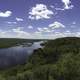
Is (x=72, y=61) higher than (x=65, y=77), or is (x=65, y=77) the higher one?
(x=72, y=61)

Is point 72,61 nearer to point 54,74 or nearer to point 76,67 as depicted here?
point 76,67

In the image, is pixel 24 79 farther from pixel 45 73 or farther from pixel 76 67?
pixel 76 67

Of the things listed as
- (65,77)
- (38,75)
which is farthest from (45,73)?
(65,77)

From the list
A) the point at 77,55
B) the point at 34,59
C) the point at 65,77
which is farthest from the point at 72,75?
the point at 34,59

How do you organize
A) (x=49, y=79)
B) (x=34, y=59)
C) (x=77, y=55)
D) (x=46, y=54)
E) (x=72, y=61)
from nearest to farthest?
(x=49, y=79)
(x=72, y=61)
(x=77, y=55)
(x=34, y=59)
(x=46, y=54)

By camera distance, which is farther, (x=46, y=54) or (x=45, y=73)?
(x=46, y=54)

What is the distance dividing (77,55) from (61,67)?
429cm

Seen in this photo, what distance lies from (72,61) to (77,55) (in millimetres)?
2693

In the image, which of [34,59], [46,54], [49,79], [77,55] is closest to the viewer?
[49,79]

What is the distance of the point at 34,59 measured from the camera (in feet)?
105

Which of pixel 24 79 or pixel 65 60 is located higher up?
pixel 65 60

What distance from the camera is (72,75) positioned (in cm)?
2117

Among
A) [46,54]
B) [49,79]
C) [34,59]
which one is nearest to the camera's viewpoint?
[49,79]

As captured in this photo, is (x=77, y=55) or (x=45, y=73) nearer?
(x=45, y=73)
